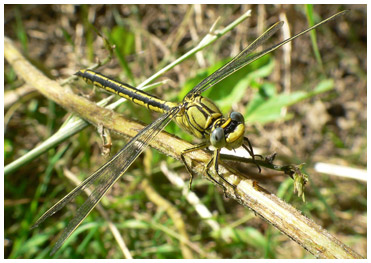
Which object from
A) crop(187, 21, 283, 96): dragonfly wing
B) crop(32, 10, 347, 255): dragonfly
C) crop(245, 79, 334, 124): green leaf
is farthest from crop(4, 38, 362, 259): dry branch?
crop(245, 79, 334, 124): green leaf

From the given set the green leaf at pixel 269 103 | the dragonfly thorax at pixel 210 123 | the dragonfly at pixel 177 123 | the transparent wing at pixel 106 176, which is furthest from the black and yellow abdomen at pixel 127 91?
the green leaf at pixel 269 103

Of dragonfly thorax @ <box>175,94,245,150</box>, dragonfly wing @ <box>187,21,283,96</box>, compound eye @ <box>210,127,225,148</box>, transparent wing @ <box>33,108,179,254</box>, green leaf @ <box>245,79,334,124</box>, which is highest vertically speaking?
green leaf @ <box>245,79,334,124</box>

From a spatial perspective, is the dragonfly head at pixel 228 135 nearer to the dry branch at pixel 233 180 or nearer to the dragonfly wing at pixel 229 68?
the dry branch at pixel 233 180

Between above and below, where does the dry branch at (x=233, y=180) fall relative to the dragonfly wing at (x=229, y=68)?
below

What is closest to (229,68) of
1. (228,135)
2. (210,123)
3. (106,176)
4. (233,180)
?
(210,123)

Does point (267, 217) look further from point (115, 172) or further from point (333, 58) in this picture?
point (333, 58)

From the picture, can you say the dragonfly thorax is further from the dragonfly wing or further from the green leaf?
the green leaf

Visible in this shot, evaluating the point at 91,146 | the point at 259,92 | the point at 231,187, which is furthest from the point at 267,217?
the point at 91,146
